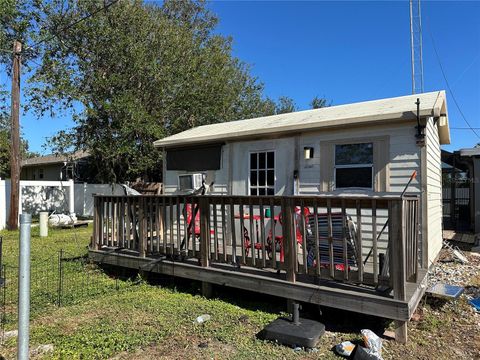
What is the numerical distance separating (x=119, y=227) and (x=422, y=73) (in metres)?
12.6

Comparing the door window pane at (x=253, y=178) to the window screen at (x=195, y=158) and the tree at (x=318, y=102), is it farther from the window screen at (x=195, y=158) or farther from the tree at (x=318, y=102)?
the tree at (x=318, y=102)

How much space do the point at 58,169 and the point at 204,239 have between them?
20.0 metres

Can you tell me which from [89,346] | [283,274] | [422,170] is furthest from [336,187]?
[89,346]

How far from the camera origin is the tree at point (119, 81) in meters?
13.0

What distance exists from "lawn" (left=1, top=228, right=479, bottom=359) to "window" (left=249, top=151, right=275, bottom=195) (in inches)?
91.6

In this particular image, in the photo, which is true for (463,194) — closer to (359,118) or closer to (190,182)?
(359,118)

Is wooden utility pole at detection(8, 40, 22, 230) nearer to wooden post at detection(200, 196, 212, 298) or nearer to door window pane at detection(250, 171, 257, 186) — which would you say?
door window pane at detection(250, 171, 257, 186)

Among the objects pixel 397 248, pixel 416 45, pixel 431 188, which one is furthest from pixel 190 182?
pixel 416 45

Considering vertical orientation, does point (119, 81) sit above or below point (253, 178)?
above

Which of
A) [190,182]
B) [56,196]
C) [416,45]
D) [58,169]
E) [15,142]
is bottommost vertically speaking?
[56,196]

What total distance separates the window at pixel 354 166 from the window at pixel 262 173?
1.22m

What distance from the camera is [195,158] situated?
7.63 m

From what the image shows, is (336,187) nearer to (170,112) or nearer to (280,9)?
(280,9)

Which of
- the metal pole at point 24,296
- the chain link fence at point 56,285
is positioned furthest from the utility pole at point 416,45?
the metal pole at point 24,296
